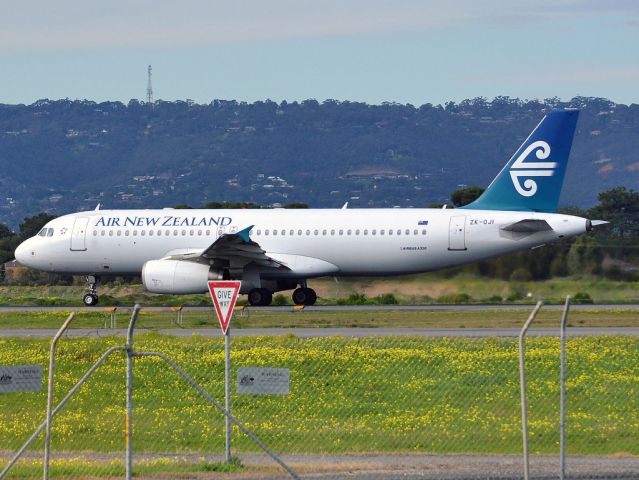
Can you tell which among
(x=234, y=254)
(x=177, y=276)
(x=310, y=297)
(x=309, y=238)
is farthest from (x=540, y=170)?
(x=177, y=276)

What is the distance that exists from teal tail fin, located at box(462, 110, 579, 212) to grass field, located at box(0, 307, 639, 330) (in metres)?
3.69

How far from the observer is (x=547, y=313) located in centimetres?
3738

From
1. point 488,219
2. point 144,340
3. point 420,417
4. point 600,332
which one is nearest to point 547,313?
point 488,219

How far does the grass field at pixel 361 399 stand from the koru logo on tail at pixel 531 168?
13730 mm

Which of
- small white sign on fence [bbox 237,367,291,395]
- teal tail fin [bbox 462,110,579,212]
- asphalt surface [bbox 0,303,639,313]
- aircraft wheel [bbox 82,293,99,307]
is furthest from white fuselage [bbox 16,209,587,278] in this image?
small white sign on fence [bbox 237,367,291,395]

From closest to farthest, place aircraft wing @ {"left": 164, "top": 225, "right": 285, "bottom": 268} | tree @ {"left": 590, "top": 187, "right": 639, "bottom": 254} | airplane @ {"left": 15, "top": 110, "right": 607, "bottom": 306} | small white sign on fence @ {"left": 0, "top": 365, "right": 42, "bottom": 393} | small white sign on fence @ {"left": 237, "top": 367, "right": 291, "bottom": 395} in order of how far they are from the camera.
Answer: small white sign on fence @ {"left": 0, "top": 365, "right": 42, "bottom": 393} < small white sign on fence @ {"left": 237, "top": 367, "right": 291, "bottom": 395} < aircraft wing @ {"left": 164, "top": 225, "right": 285, "bottom": 268} < airplane @ {"left": 15, "top": 110, "right": 607, "bottom": 306} < tree @ {"left": 590, "top": 187, "right": 639, "bottom": 254}

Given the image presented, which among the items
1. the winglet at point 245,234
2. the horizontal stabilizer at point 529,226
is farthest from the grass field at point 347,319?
the horizontal stabilizer at point 529,226

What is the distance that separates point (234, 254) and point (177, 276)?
1884 mm

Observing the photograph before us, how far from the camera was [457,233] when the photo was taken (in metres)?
39.9

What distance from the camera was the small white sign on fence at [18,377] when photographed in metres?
14.7

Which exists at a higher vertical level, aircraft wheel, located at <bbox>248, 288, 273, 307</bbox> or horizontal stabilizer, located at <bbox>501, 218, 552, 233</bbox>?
horizontal stabilizer, located at <bbox>501, 218, 552, 233</bbox>

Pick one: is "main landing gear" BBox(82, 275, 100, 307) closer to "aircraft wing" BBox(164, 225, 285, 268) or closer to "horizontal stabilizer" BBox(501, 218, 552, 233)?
"aircraft wing" BBox(164, 225, 285, 268)

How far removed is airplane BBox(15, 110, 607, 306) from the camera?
39.8 m

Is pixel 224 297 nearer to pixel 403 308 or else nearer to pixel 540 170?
pixel 403 308
